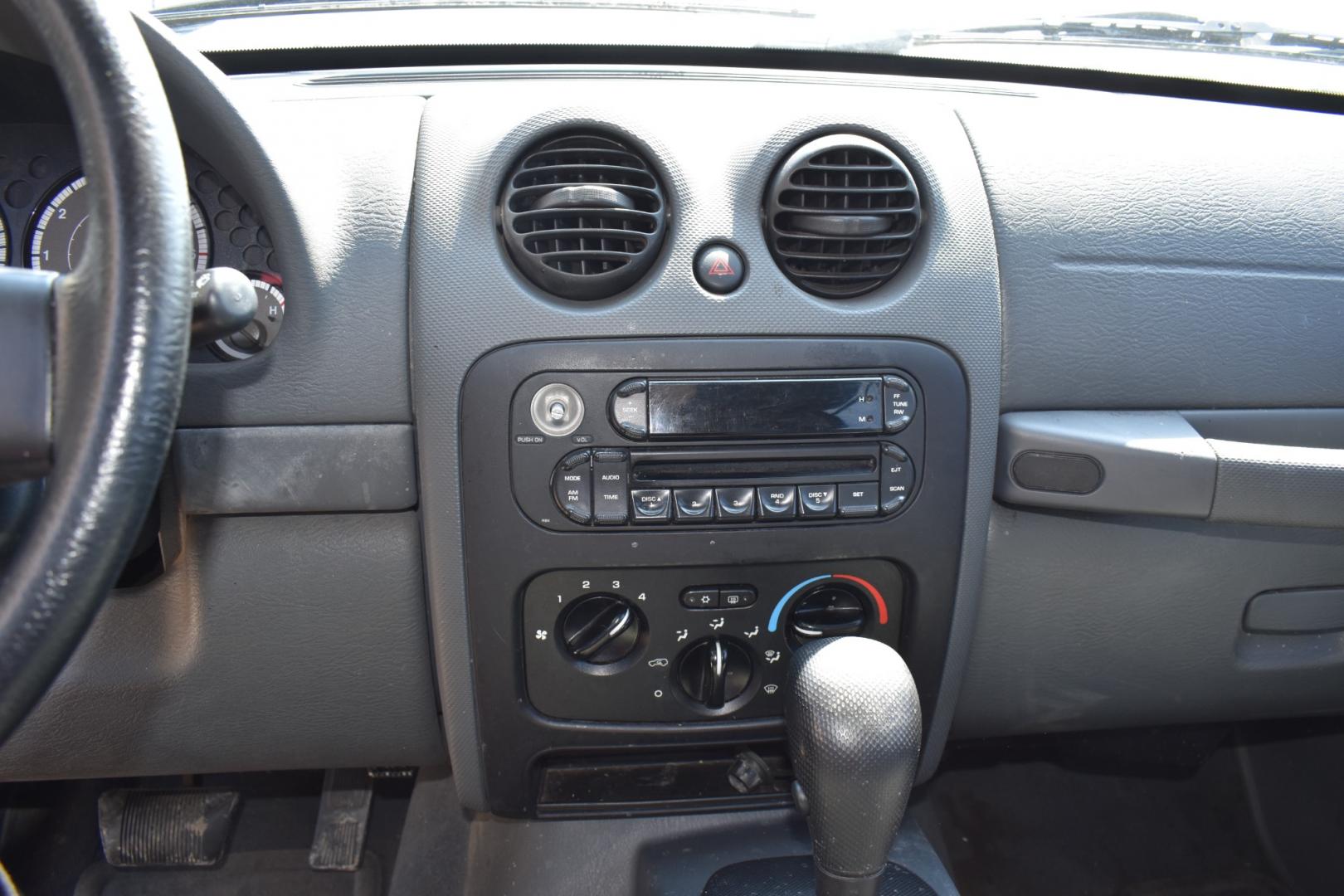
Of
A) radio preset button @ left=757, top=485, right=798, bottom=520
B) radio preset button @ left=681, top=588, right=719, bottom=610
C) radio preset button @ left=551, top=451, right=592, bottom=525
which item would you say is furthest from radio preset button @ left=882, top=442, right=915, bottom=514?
radio preset button @ left=551, top=451, right=592, bottom=525

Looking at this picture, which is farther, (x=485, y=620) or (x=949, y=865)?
(x=949, y=865)

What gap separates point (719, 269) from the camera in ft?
3.35

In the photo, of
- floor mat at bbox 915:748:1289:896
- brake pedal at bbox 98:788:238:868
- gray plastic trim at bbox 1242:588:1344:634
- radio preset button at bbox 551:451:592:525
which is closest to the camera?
radio preset button at bbox 551:451:592:525

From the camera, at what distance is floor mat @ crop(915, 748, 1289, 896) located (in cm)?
168

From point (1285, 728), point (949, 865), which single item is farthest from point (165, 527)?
point (1285, 728)

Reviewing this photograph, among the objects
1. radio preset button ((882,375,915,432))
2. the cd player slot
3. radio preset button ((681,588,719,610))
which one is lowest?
radio preset button ((681,588,719,610))

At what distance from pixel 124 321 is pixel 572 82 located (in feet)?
2.18

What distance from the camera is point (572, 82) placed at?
1.12m

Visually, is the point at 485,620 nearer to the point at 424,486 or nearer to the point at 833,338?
the point at 424,486

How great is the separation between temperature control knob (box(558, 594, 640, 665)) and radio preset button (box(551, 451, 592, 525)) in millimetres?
125

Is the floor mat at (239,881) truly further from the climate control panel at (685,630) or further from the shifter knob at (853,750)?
the shifter knob at (853,750)

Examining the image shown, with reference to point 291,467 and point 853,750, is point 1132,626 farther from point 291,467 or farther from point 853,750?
point 291,467

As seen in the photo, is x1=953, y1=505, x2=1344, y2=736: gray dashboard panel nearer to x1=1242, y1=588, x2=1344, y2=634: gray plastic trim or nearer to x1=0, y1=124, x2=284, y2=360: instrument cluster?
x1=1242, y1=588, x2=1344, y2=634: gray plastic trim

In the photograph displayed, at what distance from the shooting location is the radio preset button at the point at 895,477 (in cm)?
108
